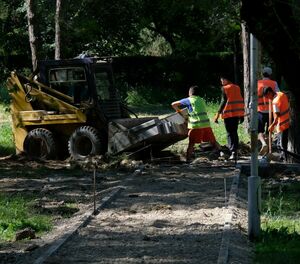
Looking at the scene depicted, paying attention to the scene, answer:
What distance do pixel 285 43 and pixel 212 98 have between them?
31.1m

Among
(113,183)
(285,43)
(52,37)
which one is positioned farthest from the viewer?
(52,37)

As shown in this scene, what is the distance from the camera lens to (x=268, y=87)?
17.6m

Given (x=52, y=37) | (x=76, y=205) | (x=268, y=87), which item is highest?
(x=52, y=37)

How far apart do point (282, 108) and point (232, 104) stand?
1.51 m

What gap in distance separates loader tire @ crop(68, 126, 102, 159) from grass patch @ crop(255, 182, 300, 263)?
535 cm

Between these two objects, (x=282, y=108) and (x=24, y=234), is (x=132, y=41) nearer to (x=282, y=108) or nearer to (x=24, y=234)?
(x=282, y=108)

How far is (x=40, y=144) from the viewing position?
20047 millimetres

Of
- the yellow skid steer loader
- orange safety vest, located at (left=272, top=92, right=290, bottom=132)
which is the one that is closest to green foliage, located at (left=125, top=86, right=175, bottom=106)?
the yellow skid steer loader

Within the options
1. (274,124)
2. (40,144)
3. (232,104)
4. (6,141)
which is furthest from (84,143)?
(6,141)

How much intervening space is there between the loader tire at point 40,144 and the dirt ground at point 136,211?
1.47 ft

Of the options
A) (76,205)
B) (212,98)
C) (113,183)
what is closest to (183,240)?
(76,205)

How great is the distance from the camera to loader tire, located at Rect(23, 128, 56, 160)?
776 inches

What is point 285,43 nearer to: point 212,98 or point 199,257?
point 199,257

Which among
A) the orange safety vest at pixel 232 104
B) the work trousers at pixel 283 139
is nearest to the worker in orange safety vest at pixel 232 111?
the orange safety vest at pixel 232 104
